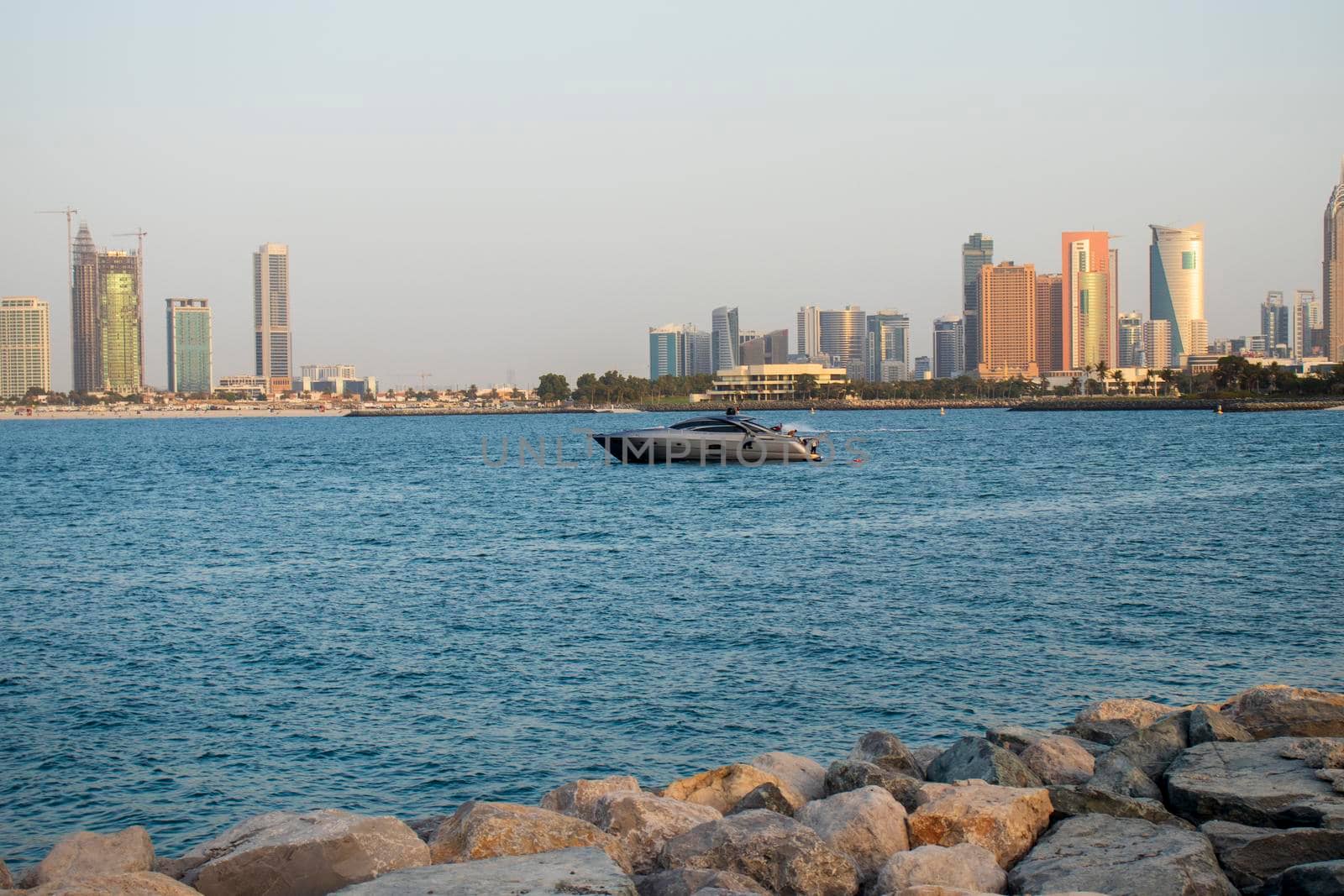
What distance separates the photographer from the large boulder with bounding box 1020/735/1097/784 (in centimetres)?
1170

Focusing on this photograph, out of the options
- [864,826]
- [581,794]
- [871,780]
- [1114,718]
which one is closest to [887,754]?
[871,780]

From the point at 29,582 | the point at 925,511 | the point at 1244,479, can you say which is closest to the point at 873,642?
the point at 29,582

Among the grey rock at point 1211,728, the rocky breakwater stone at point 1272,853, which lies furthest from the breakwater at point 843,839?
the grey rock at point 1211,728

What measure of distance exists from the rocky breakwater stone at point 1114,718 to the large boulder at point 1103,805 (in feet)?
10.2

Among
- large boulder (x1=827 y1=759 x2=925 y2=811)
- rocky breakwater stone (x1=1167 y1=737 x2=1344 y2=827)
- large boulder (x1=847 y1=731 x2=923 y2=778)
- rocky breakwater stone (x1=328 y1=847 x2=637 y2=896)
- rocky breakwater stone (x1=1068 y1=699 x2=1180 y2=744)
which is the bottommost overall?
rocky breakwater stone (x1=1068 y1=699 x2=1180 y2=744)

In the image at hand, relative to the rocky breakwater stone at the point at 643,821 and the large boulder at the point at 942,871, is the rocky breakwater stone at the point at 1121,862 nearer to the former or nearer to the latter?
the large boulder at the point at 942,871

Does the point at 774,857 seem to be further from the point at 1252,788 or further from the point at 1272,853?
the point at 1252,788

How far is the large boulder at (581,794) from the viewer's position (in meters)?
10.7

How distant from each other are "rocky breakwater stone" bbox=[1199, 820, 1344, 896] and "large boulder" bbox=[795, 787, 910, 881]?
2.37 metres

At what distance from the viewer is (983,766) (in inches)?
438

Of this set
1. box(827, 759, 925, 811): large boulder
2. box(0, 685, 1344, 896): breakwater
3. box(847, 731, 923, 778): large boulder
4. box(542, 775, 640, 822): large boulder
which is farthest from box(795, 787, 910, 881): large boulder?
box(542, 775, 640, 822): large boulder

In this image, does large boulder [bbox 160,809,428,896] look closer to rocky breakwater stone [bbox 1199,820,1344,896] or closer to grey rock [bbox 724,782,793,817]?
grey rock [bbox 724,782,793,817]

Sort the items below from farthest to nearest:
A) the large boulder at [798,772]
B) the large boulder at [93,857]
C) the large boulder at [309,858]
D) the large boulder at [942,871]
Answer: the large boulder at [798,772] → the large boulder at [93,857] → the large boulder at [942,871] → the large boulder at [309,858]

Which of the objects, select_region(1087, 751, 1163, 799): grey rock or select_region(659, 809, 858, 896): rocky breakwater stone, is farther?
select_region(1087, 751, 1163, 799): grey rock
